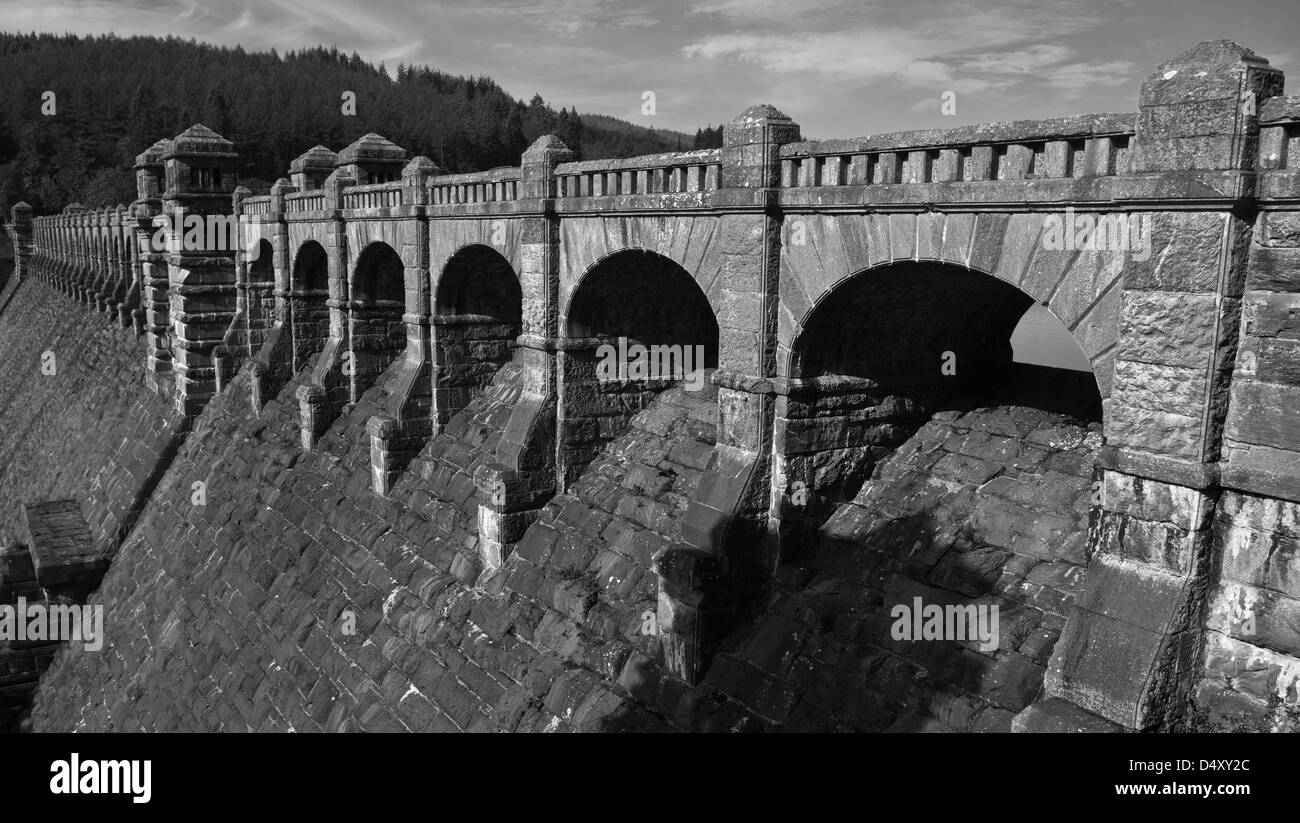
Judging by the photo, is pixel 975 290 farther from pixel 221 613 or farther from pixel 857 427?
pixel 221 613

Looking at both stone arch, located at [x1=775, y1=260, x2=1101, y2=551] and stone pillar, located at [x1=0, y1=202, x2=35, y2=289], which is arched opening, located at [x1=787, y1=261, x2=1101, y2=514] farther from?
stone pillar, located at [x1=0, y1=202, x2=35, y2=289]

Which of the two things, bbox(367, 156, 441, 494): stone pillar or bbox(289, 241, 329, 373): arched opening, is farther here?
bbox(289, 241, 329, 373): arched opening

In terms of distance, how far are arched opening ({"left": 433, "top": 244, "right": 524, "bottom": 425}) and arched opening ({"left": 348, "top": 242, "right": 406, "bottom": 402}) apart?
3326mm

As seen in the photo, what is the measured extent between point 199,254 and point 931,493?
2401 cm

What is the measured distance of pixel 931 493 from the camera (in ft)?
33.1

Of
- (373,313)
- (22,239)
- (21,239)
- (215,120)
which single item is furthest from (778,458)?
(215,120)

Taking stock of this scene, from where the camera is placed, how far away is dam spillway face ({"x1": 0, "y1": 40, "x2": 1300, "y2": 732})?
659 cm

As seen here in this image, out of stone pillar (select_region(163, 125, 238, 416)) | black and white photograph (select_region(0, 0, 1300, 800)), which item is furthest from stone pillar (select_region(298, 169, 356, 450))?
stone pillar (select_region(163, 125, 238, 416))

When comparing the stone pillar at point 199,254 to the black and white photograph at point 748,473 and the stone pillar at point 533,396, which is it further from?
the stone pillar at point 533,396

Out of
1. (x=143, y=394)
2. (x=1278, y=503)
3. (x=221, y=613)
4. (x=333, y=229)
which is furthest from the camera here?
(x=143, y=394)

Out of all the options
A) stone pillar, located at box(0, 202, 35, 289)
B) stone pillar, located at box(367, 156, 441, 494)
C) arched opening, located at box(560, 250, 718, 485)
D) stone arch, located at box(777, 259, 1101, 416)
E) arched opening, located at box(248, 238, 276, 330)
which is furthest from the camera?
stone pillar, located at box(0, 202, 35, 289)
